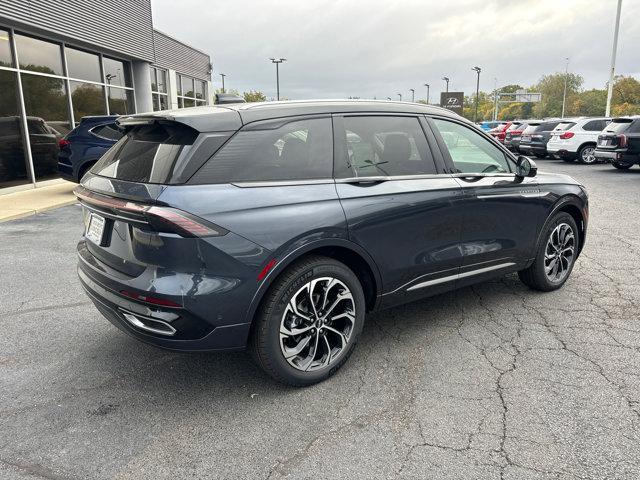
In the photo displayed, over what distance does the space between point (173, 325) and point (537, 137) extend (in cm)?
2132

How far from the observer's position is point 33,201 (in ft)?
33.1

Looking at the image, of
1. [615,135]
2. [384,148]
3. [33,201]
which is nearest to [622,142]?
[615,135]

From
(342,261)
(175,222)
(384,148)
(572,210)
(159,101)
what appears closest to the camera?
(175,222)

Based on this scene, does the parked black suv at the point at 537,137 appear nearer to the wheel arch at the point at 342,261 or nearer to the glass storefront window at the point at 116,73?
the glass storefront window at the point at 116,73

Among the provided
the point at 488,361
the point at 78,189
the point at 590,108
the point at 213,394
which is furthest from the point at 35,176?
the point at 590,108

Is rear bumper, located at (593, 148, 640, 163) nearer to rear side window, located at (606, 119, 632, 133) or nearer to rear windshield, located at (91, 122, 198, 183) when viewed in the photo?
rear side window, located at (606, 119, 632, 133)

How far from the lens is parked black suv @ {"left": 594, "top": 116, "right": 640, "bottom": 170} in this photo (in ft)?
47.6

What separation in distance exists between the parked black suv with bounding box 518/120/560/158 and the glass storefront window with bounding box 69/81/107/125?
54.9ft

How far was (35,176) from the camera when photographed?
1217 cm

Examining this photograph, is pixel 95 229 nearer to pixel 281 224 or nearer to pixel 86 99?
pixel 281 224

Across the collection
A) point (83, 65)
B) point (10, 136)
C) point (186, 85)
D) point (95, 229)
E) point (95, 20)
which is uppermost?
point (95, 20)

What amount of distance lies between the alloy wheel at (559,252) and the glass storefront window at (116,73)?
616 inches

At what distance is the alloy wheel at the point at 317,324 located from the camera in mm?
2949

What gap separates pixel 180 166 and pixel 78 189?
1.03m
